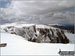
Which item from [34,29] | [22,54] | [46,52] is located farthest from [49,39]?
[22,54]

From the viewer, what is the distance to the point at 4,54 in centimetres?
177

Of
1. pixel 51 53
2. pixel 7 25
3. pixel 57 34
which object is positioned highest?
pixel 7 25

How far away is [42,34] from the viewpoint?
2.82 meters

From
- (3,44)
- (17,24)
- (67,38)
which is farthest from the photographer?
(17,24)

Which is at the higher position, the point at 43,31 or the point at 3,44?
the point at 43,31

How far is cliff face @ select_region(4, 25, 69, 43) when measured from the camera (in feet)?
9.07

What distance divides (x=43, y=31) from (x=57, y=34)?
0.42 metres

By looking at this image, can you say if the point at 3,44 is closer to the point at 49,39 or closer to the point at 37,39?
the point at 37,39

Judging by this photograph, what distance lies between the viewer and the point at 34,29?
2969 mm

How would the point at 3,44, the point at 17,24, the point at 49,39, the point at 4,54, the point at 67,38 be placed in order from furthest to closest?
the point at 17,24 < the point at 67,38 < the point at 49,39 < the point at 3,44 < the point at 4,54

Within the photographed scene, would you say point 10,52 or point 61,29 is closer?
point 10,52

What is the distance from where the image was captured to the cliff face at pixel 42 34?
2.77 metres

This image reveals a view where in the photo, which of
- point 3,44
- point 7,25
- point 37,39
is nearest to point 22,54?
point 3,44

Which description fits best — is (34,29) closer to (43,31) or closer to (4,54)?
(43,31)
